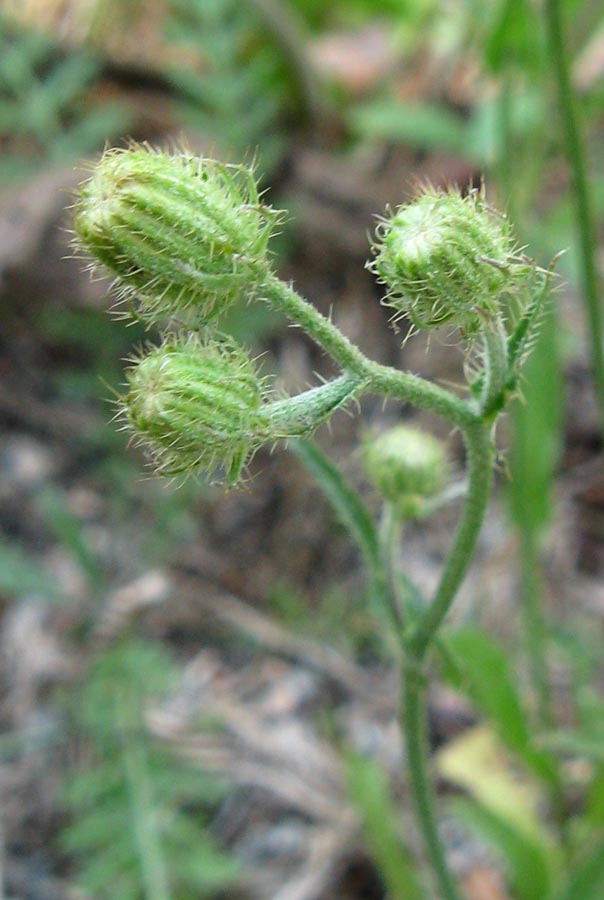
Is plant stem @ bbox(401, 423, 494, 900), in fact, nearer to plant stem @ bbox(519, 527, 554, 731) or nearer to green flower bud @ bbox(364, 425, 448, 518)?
green flower bud @ bbox(364, 425, 448, 518)

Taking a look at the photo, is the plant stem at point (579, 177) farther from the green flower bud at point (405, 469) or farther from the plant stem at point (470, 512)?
the plant stem at point (470, 512)

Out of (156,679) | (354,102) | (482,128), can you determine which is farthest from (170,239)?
(354,102)

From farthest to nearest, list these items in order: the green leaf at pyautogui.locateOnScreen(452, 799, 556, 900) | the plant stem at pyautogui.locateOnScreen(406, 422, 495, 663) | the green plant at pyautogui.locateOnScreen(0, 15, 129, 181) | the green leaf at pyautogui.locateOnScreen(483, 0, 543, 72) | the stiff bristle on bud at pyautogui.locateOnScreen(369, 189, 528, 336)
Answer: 1. the green plant at pyautogui.locateOnScreen(0, 15, 129, 181)
2. the green leaf at pyautogui.locateOnScreen(483, 0, 543, 72)
3. the green leaf at pyautogui.locateOnScreen(452, 799, 556, 900)
4. the plant stem at pyautogui.locateOnScreen(406, 422, 495, 663)
5. the stiff bristle on bud at pyautogui.locateOnScreen(369, 189, 528, 336)

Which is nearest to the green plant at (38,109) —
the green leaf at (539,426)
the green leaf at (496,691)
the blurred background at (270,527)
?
the blurred background at (270,527)

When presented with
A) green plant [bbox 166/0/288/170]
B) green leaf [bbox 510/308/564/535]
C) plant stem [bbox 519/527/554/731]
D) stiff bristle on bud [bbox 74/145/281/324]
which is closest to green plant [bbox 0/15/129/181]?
green plant [bbox 166/0/288/170]

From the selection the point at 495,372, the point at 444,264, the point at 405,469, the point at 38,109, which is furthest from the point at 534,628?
the point at 38,109
